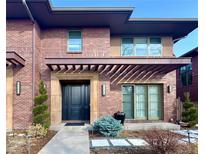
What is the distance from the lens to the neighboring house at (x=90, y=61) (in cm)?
1188

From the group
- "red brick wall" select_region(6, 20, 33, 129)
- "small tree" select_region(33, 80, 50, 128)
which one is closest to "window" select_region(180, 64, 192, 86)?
"small tree" select_region(33, 80, 50, 128)

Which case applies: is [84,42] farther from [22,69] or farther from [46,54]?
[22,69]

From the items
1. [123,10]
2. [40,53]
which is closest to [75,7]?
[123,10]

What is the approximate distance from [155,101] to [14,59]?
361 inches

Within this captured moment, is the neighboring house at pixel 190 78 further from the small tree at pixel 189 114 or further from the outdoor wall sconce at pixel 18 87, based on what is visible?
the outdoor wall sconce at pixel 18 87

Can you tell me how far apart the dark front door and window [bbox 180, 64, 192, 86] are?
10987 mm

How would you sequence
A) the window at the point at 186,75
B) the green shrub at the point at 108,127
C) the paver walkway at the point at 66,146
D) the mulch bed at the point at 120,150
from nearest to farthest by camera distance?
the mulch bed at the point at 120,150 < the paver walkway at the point at 66,146 < the green shrub at the point at 108,127 < the window at the point at 186,75

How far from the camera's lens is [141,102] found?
48.5 feet

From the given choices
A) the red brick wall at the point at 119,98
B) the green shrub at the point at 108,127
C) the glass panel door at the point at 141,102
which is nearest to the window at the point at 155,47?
the red brick wall at the point at 119,98

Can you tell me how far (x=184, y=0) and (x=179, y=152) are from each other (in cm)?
861

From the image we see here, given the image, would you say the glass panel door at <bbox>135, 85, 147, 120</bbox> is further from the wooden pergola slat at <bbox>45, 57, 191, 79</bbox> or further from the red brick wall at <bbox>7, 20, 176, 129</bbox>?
the red brick wall at <bbox>7, 20, 176, 129</bbox>

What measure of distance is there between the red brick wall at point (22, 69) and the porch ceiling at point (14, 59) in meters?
0.40

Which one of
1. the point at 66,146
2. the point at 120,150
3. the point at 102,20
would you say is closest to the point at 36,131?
the point at 66,146
